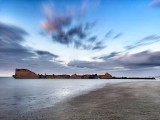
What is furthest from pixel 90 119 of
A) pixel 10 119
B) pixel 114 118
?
pixel 10 119

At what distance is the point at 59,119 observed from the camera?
14.2m

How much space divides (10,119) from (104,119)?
6.83 m

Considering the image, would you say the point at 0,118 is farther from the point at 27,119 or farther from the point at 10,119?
the point at 27,119

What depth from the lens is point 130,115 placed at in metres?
15.1

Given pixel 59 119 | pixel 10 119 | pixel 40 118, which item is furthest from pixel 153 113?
pixel 10 119

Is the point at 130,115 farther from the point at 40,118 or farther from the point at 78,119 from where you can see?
the point at 40,118

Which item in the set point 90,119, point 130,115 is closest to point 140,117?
point 130,115

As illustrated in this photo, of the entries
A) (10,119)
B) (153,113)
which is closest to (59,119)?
(10,119)

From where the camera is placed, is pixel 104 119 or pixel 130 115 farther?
pixel 130 115

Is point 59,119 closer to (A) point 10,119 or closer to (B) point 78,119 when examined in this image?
(B) point 78,119

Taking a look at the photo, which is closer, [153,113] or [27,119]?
[27,119]

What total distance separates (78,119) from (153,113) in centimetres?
608

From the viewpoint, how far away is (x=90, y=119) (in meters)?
14.0

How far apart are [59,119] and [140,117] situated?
5856mm
